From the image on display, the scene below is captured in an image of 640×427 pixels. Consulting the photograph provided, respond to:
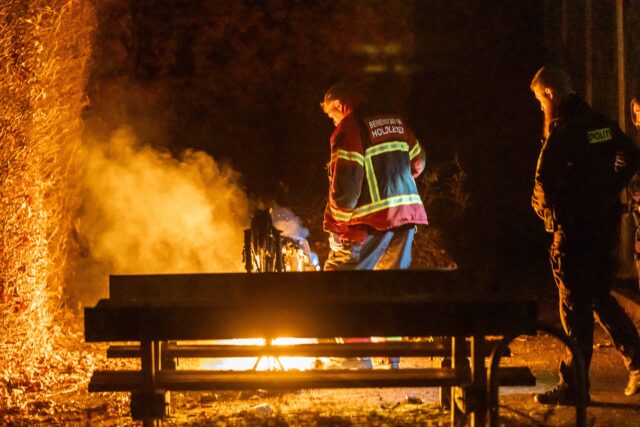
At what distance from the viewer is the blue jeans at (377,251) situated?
7.37 meters

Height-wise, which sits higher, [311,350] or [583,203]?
[583,203]

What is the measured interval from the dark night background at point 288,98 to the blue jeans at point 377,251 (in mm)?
6501

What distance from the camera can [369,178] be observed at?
7.30 meters

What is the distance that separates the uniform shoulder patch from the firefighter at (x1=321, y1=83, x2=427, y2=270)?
5.66 feet

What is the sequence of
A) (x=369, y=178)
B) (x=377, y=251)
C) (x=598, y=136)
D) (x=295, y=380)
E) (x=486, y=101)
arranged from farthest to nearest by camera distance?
(x=486, y=101) < (x=377, y=251) < (x=369, y=178) < (x=598, y=136) < (x=295, y=380)

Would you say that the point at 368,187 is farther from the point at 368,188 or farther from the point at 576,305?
the point at 576,305

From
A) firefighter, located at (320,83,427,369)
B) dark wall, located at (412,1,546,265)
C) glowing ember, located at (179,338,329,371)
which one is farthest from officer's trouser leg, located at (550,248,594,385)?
dark wall, located at (412,1,546,265)

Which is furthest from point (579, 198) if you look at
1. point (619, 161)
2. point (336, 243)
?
point (336, 243)

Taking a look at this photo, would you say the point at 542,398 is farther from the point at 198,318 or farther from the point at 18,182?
the point at 18,182

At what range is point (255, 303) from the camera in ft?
16.3

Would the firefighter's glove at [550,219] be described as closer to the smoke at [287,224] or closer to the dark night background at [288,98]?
the smoke at [287,224]

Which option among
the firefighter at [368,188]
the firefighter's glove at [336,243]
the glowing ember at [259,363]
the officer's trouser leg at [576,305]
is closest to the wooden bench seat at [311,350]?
the officer's trouser leg at [576,305]

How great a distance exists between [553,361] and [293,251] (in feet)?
7.91

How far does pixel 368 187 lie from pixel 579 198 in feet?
5.91
